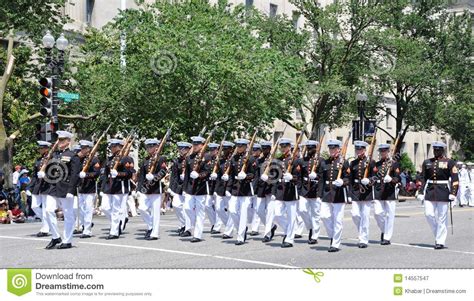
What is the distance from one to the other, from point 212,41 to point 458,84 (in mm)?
24977

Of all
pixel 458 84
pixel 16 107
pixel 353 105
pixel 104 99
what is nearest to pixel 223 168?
pixel 104 99

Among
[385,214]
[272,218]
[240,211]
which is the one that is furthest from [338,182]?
[240,211]

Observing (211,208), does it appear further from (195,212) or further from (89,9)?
(89,9)

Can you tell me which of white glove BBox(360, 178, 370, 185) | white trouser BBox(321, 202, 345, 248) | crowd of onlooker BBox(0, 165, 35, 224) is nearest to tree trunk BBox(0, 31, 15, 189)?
crowd of onlooker BBox(0, 165, 35, 224)

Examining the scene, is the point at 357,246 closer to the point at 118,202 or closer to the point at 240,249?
the point at 240,249

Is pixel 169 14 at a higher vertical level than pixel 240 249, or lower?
higher

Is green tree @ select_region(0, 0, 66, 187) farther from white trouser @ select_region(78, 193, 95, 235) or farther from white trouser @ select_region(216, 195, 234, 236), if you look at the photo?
white trouser @ select_region(216, 195, 234, 236)

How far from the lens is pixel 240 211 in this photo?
16453 mm

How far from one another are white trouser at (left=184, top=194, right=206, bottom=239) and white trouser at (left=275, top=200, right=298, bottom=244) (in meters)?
1.56

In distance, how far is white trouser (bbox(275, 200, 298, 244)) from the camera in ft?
50.9

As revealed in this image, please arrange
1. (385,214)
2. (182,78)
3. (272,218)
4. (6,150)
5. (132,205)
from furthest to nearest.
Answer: (182,78), (6,150), (132,205), (272,218), (385,214)

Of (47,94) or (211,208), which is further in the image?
(47,94)

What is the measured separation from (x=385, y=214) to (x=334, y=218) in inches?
66.4
